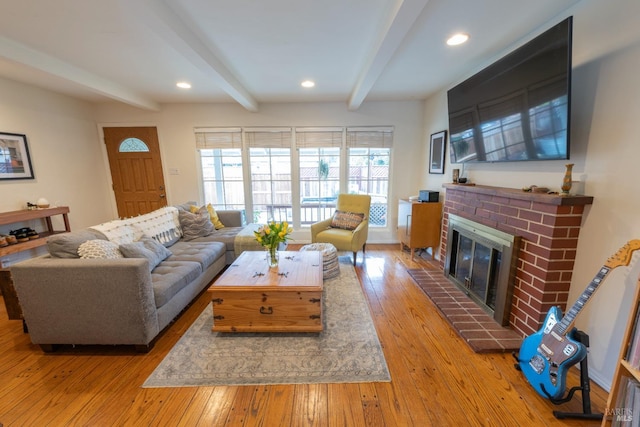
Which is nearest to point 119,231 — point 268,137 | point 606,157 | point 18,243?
point 18,243

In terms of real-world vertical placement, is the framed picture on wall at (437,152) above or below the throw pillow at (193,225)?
above

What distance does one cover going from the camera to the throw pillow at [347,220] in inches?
142

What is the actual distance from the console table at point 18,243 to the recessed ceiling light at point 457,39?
399 cm

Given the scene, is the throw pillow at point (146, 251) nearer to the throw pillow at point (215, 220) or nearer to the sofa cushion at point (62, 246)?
the sofa cushion at point (62, 246)

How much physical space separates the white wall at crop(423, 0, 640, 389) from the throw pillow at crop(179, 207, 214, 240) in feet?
12.1

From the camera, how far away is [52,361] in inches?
68.1

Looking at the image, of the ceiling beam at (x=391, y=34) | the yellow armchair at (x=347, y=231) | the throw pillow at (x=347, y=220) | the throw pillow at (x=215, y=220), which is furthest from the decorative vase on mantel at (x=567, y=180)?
the throw pillow at (x=215, y=220)

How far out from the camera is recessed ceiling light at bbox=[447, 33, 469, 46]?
1996mm

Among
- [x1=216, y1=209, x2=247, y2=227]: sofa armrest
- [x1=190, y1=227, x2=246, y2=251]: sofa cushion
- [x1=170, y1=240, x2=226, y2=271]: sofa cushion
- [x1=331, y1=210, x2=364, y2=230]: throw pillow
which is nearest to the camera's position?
[x1=170, y1=240, x2=226, y2=271]: sofa cushion

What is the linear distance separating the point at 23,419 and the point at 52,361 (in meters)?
0.50

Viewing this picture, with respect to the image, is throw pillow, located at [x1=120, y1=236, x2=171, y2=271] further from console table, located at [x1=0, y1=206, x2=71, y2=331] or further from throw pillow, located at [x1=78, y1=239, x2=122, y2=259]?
console table, located at [x1=0, y1=206, x2=71, y2=331]

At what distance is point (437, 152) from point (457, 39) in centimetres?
167

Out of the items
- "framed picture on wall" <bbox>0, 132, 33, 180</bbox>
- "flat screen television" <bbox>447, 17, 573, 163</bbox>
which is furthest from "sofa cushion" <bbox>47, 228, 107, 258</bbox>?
"flat screen television" <bbox>447, 17, 573, 163</bbox>

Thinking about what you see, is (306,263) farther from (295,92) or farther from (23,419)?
(295,92)
